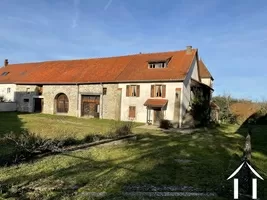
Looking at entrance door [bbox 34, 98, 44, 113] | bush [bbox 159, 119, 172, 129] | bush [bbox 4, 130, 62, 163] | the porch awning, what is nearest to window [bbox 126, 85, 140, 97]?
the porch awning

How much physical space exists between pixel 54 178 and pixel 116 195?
2195mm

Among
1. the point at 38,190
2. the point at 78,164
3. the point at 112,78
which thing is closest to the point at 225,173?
the point at 78,164

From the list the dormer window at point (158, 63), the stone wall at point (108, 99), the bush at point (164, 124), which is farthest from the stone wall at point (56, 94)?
the bush at point (164, 124)

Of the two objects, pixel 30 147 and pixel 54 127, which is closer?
pixel 30 147

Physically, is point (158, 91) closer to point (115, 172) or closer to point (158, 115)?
point (158, 115)

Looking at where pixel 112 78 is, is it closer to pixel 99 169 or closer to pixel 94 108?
pixel 94 108

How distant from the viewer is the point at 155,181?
7.91 m

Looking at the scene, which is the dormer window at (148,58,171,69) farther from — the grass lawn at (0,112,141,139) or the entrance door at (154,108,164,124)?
the grass lawn at (0,112,141,139)

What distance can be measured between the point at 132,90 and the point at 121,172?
21.1m

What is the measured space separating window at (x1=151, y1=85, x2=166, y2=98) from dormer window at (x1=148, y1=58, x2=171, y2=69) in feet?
10.6

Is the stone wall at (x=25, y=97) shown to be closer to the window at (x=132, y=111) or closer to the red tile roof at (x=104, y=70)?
the red tile roof at (x=104, y=70)

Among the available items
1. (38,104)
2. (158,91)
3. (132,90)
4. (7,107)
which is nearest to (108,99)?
(132,90)

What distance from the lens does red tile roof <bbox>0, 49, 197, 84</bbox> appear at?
2895 cm

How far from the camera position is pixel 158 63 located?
30297 millimetres
